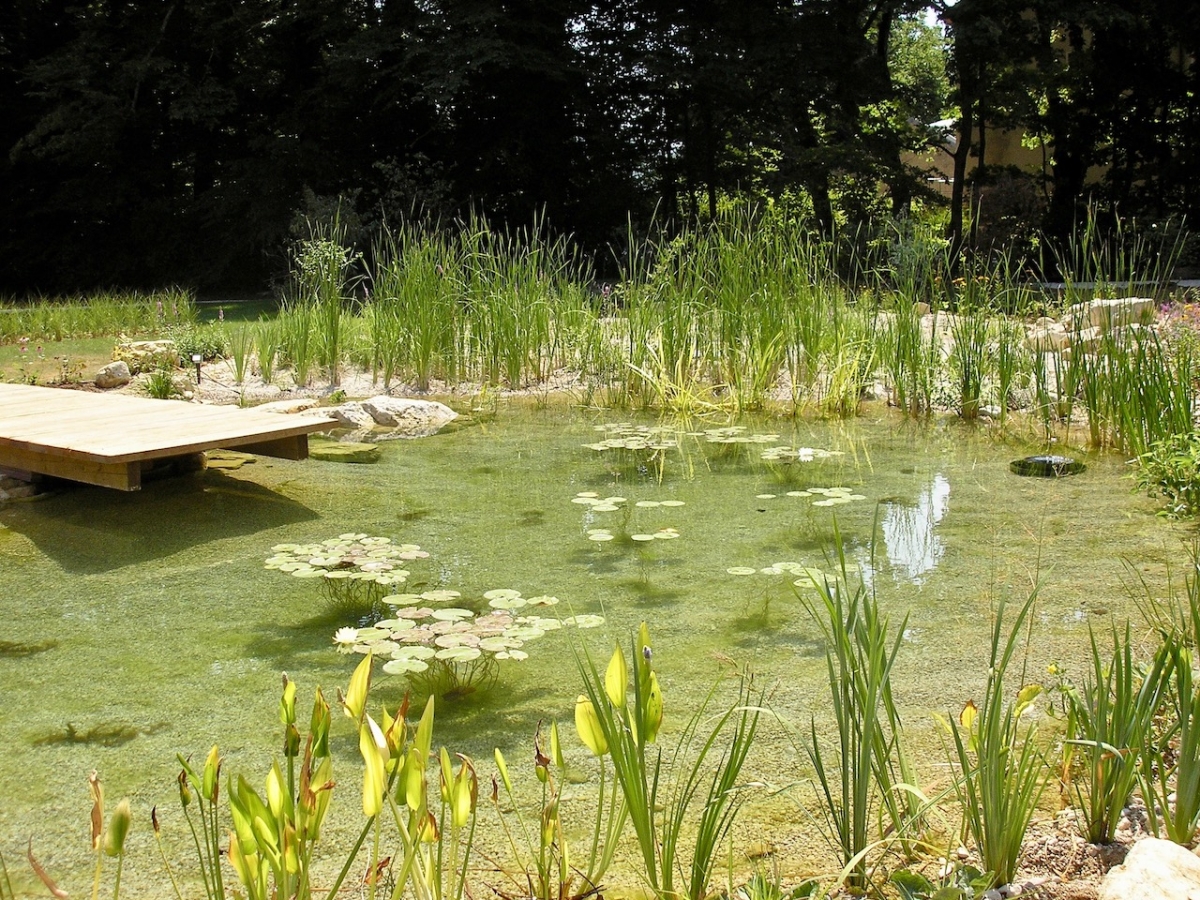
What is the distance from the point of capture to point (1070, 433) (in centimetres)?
493

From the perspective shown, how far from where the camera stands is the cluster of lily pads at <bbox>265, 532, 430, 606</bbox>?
9.79 feet

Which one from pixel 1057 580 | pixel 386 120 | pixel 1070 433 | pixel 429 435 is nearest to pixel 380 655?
pixel 1057 580

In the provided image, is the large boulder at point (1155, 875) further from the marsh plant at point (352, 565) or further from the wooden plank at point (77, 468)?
the wooden plank at point (77, 468)

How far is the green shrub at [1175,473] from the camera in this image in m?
3.34

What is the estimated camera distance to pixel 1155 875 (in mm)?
1376

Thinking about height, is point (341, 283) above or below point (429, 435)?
above

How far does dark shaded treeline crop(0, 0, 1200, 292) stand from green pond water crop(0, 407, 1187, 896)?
29.8 ft

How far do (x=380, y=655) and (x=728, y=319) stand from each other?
12.4 feet

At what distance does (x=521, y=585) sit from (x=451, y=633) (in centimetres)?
47

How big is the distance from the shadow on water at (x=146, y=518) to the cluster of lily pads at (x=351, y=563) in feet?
1.37

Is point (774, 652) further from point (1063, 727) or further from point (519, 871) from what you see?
point (519, 871)

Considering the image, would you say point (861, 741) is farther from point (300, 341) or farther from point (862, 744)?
point (300, 341)

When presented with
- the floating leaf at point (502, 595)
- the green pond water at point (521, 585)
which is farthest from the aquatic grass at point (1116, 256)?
the floating leaf at point (502, 595)

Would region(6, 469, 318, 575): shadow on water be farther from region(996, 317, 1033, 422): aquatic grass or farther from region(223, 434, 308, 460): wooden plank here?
region(996, 317, 1033, 422): aquatic grass
